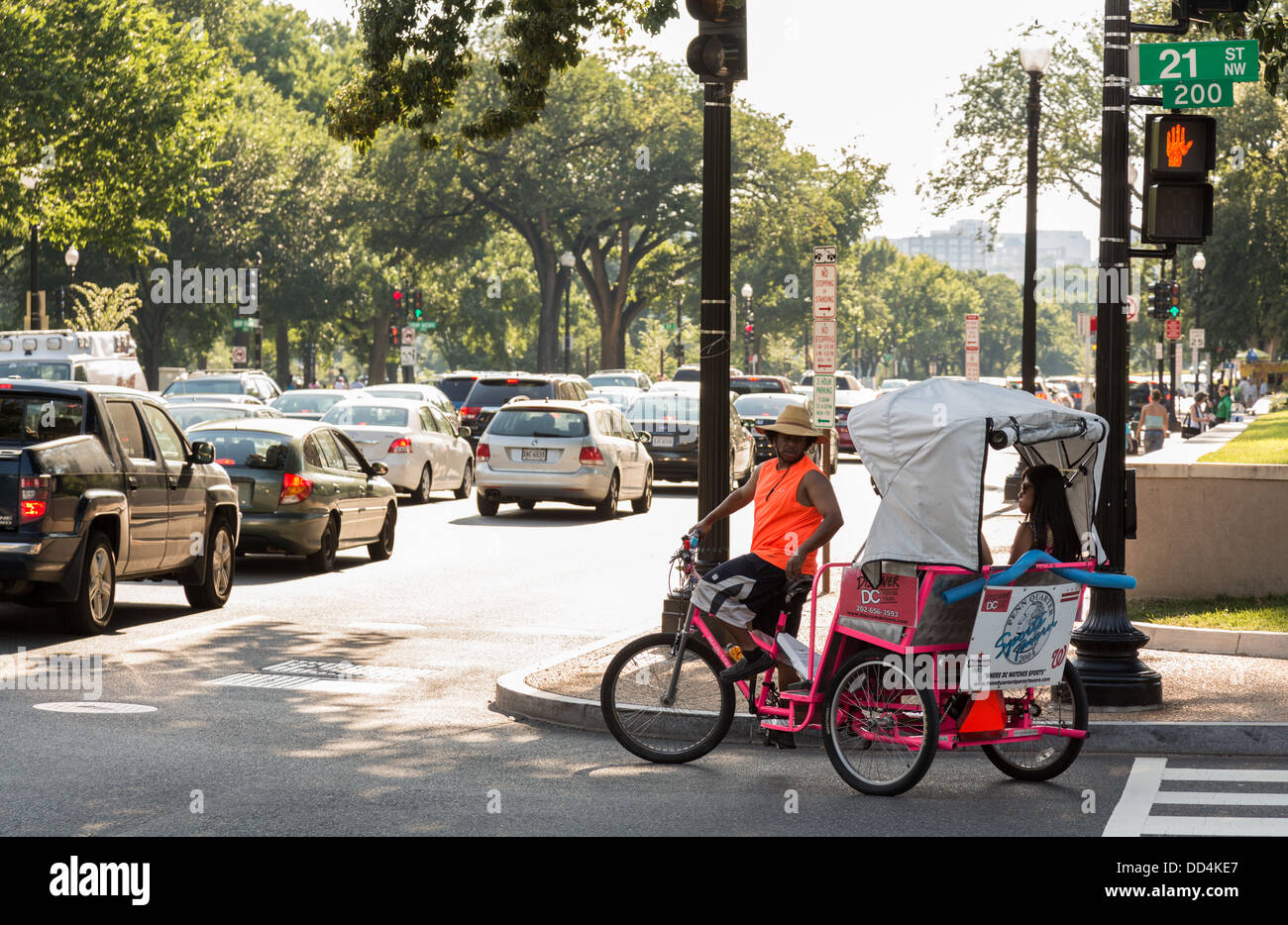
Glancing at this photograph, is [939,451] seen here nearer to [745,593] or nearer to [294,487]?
[745,593]

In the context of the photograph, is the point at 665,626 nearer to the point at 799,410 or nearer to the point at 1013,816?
the point at 799,410

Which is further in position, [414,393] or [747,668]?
[414,393]

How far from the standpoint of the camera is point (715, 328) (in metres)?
12.2

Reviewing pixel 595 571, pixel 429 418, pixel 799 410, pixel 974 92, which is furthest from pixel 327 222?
pixel 799 410

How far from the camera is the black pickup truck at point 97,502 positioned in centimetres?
1165

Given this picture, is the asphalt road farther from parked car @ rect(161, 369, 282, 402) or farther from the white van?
parked car @ rect(161, 369, 282, 402)

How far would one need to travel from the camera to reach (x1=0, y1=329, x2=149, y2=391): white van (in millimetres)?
29547

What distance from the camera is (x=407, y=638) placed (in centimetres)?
1302

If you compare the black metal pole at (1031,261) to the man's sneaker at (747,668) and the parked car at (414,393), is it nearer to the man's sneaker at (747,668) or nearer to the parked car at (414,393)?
the parked car at (414,393)

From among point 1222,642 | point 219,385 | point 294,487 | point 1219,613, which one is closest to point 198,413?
point 294,487

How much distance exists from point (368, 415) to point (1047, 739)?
64.7 ft

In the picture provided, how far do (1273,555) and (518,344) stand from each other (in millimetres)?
93168

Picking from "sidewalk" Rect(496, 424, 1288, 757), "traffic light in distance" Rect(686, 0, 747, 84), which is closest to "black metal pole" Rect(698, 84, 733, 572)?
"traffic light in distance" Rect(686, 0, 747, 84)

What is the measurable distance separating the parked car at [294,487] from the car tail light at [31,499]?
15.2ft
